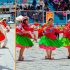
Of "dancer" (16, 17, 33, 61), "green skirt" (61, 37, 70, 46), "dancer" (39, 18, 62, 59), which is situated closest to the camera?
"dancer" (16, 17, 33, 61)

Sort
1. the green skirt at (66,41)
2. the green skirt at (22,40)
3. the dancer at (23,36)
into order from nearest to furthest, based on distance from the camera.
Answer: the dancer at (23,36), the green skirt at (22,40), the green skirt at (66,41)

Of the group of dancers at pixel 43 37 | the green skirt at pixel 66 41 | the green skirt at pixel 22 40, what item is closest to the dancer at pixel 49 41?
the group of dancers at pixel 43 37

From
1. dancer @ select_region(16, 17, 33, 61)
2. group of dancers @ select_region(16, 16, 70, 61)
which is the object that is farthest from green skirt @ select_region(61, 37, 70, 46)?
dancer @ select_region(16, 17, 33, 61)

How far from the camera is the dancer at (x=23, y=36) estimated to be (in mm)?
11586

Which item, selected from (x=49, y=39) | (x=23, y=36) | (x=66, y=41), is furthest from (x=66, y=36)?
(x=23, y=36)

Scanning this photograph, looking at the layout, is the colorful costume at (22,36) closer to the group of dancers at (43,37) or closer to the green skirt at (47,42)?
the group of dancers at (43,37)

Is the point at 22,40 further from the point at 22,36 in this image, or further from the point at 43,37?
the point at 43,37

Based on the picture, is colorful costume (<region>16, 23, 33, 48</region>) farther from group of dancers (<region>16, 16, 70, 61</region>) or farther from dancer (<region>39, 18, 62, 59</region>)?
dancer (<region>39, 18, 62, 59</region>)

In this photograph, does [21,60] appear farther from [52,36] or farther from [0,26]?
[0,26]

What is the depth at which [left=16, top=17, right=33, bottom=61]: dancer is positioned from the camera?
11586 millimetres

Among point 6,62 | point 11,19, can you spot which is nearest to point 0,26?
point 6,62

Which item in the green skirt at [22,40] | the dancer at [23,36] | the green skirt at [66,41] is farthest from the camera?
the green skirt at [66,41]

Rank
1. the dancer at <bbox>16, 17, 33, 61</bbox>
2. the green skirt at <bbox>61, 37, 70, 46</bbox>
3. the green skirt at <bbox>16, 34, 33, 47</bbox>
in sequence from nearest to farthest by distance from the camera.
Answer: the dancer at <bbox>16, 17, 33, 61</bbox>
the green skirt at <bbox>16, 34, 33, 47</bbox>
the green skirt at <bbox>61, 37, 70, 46</bbox>

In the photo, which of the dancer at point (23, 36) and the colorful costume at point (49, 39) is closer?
Answer: the dancer at point (23, 36)
